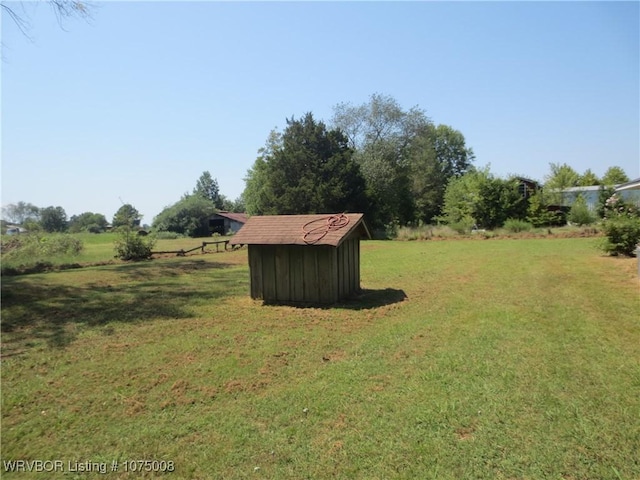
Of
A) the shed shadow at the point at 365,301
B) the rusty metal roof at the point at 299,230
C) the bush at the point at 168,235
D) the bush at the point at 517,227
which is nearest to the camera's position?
the rusty metal roof at the point at 299,230

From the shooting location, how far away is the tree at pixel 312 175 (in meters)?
36.0

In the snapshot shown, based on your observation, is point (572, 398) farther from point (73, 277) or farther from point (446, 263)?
point (73, 277)

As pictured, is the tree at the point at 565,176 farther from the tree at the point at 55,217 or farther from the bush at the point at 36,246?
the tree at the point at 55,217

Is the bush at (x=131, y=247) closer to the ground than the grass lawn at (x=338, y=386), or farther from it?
farther from it

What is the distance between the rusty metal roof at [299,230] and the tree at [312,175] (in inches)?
992

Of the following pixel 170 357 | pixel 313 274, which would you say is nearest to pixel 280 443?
pixel 170 357

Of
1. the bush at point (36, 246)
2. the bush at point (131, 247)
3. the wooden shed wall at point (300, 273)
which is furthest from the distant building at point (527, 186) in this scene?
the bush at point (36, 246)

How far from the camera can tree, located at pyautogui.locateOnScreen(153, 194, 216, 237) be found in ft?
197

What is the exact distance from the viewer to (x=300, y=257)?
32.0ft

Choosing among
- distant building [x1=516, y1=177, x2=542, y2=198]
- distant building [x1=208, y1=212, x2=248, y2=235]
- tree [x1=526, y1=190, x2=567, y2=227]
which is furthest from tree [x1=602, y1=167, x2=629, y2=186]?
distant building [x1=208, y1=212, x2=248, y2=235]

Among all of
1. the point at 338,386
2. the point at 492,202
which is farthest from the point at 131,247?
the point at 492,202

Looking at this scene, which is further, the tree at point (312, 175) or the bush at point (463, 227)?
the tree at point (312, 175)

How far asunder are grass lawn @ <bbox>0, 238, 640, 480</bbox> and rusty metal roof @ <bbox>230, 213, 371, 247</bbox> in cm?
163

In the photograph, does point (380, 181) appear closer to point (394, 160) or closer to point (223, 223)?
point (394, 160)
